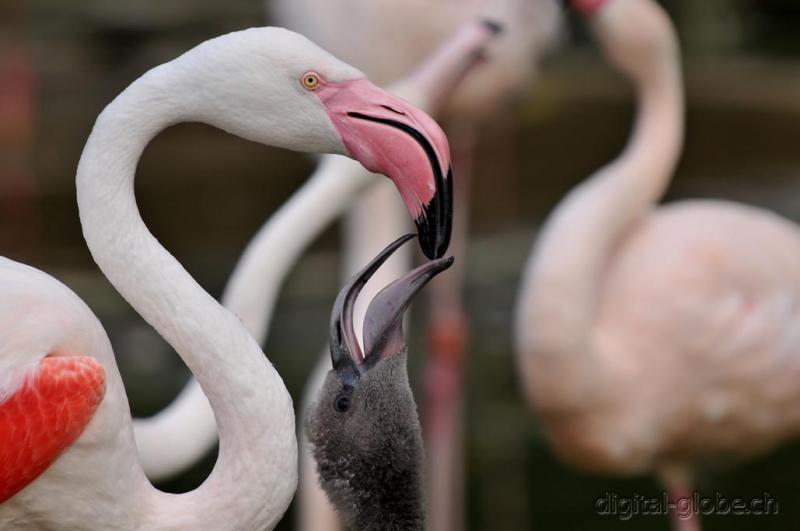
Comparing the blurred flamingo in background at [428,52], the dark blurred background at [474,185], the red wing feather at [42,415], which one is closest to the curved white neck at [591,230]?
the blurred flamingo in background at [428,52]

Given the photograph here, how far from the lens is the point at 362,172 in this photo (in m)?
3.58

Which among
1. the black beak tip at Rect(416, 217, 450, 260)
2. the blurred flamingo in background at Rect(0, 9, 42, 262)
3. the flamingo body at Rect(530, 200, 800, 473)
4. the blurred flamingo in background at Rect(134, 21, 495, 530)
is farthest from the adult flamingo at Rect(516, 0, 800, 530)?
the blurred flamingo in background at Rect(0, 9, 42, 262)

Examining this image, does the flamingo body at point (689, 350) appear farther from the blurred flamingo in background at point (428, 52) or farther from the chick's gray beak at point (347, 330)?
the chick's gray beak at point (347, 330)

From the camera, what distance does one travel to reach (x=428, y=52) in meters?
5.07

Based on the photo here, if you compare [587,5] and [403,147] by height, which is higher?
[403,147]

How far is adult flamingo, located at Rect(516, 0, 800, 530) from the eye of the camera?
4.07 meters

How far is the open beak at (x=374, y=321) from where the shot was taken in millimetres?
2377

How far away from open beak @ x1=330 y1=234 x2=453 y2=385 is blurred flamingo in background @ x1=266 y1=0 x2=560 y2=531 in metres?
2.19

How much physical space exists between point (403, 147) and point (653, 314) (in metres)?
2.07

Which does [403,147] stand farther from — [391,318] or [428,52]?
[428,52]

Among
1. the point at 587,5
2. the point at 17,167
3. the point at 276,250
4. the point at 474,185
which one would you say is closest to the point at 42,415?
the point at 276,250

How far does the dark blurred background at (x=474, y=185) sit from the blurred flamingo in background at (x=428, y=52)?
573 millimetres

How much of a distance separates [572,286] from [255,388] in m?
1.87

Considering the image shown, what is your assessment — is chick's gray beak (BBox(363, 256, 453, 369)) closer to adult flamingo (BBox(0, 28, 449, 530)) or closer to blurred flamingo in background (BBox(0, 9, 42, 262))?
adult flamingo (BBox(0, 28, 449, 530))
